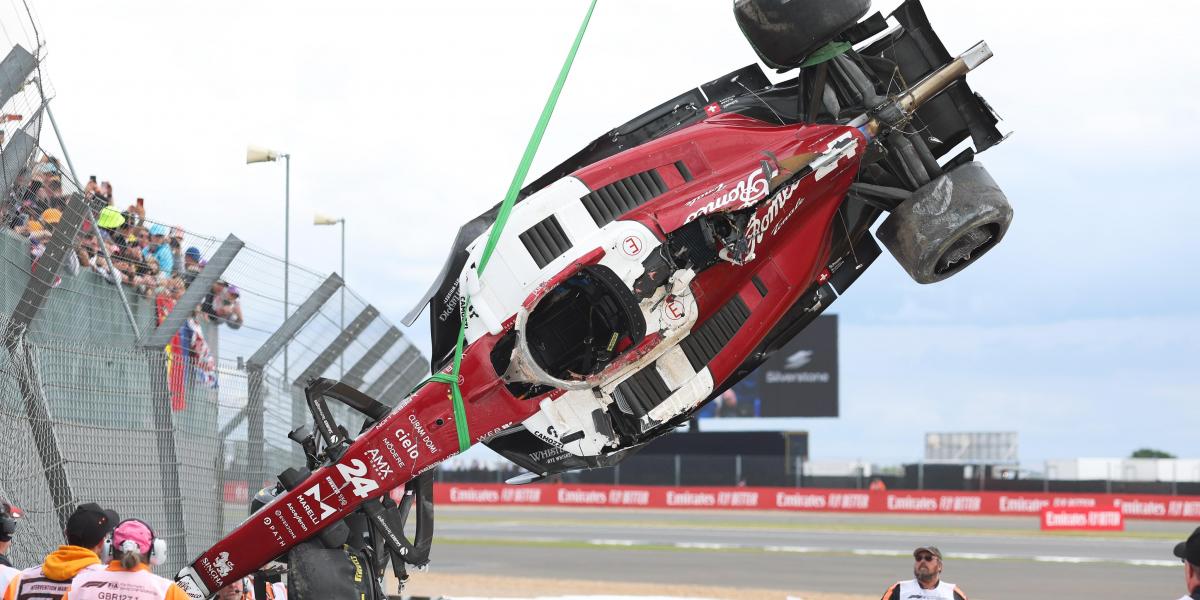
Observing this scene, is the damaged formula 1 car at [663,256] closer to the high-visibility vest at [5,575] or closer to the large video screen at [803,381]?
the high-visibility vest at [5,575]

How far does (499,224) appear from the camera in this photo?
26.3ft

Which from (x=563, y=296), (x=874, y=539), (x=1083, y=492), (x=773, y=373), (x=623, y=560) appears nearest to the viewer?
(x=563, y=296)

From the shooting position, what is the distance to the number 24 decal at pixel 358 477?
8.54 metres

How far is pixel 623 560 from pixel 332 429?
17.0 meters

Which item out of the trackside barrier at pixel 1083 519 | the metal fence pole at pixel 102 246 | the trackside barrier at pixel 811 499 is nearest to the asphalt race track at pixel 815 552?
the trackside barrier at pixel 1083 519

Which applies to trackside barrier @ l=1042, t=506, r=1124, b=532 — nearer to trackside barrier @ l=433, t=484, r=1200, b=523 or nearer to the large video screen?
trackside barrier @ l=433, t=484, r=1200, b=523

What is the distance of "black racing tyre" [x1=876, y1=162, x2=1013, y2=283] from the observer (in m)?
8.89

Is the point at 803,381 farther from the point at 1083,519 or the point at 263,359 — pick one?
the point at 263,359

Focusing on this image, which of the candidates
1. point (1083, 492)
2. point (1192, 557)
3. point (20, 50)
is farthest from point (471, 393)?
point (1083, 492)

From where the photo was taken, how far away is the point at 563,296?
833cm

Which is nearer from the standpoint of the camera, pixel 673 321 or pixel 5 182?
pixel 5 182

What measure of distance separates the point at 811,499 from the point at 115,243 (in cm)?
3828

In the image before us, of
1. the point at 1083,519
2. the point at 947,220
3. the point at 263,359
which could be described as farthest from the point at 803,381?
the point at 947,220

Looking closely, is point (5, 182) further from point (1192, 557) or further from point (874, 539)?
point (874, 539)
